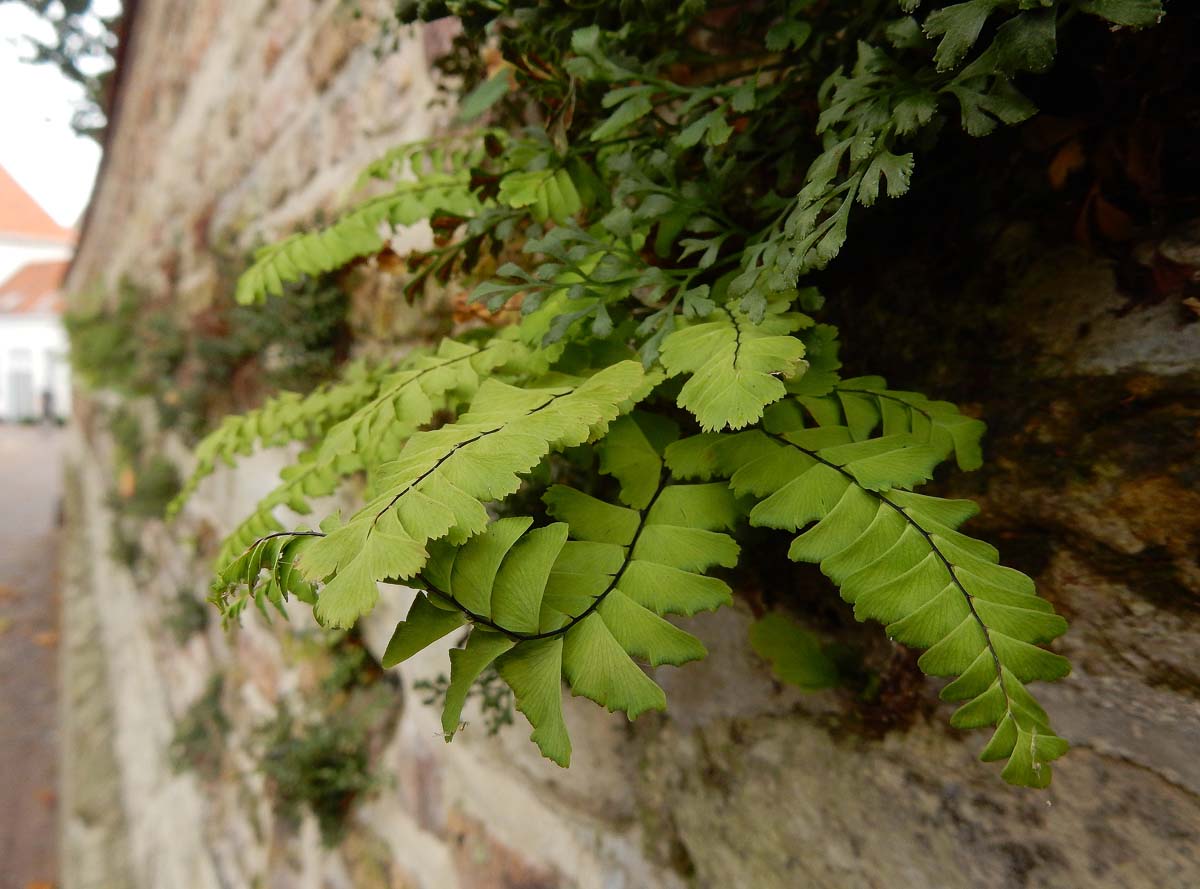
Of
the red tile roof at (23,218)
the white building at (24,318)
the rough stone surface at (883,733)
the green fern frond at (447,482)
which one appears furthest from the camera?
the red tile roof at (23,218)

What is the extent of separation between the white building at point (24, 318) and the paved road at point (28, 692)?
597 inches

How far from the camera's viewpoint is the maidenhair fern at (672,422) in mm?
499

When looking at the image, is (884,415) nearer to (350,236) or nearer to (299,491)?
(299,491)

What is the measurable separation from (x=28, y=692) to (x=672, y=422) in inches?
252

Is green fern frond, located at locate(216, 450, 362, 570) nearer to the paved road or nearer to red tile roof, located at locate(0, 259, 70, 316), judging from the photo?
the paved road

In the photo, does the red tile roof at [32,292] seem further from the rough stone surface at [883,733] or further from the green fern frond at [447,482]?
the green fern frond at [447,482]

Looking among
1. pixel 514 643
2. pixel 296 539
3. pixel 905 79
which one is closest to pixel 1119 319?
pixel 905 79

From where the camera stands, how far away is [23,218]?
23.3 meters

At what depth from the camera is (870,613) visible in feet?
1.66

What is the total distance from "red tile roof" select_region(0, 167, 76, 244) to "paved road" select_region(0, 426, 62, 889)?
60.5ft

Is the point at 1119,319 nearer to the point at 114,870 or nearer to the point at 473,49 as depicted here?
the point at 473,49

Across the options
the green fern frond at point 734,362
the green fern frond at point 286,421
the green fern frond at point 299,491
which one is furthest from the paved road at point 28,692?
the green fern frond at point 734,362

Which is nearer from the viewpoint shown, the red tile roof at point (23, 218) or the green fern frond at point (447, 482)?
the green fern frond at point (447, 482)

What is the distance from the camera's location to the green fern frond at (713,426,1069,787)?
48cm
